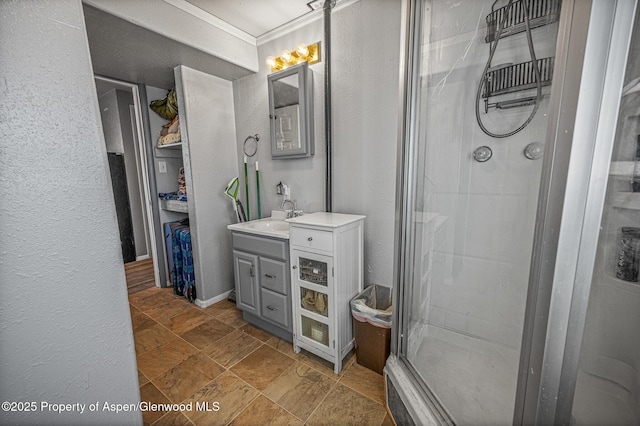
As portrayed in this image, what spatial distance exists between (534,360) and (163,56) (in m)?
2.54

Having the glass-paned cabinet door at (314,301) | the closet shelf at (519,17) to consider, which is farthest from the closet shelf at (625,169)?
the glass-paned cabinet door at (314,301)

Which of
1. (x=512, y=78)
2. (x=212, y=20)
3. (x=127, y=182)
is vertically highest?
(x=212, y=20)

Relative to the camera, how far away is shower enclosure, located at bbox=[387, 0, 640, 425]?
0.50 metres

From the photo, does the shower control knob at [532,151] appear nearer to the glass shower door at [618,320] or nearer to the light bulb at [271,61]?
the glass shower door at [618,320]

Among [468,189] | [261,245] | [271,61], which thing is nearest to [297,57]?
[271,61]

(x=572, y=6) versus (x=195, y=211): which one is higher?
(x=572, y=6)

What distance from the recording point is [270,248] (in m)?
1.67

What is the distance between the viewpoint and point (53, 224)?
753 millimetres

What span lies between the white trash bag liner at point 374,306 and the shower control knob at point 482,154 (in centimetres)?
96

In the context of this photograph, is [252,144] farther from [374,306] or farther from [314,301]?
[374,306]

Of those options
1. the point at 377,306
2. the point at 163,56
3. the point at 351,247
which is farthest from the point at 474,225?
the point at 163,56

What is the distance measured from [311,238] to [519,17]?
1345 mm

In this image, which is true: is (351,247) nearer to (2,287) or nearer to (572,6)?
(572,6)

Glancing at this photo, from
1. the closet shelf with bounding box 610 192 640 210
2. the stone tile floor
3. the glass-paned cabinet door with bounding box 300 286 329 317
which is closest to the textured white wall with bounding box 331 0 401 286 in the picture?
the glass-paned cabinet door with bounding box 300 286 329 317
